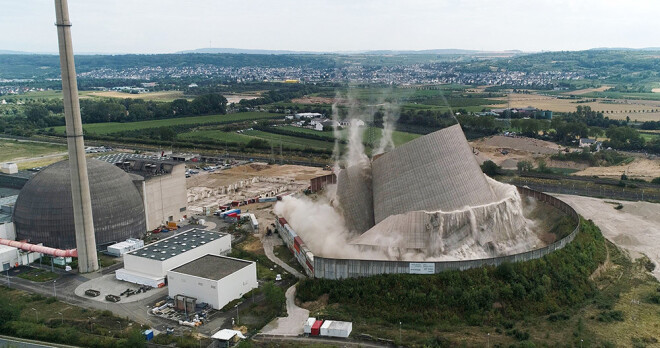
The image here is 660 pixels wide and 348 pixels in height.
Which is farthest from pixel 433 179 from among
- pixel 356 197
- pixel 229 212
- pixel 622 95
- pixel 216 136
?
pixel 622 95

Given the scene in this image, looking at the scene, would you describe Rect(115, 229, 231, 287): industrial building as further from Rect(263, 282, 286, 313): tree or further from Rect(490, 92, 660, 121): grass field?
Rect(490, 92, 660, 121): grass field

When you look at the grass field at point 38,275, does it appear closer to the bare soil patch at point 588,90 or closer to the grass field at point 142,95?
the grass field at point 142,95

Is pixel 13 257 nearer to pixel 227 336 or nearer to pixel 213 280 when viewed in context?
pixel 213 280

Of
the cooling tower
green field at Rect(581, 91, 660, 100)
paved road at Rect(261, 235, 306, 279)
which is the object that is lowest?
paved road at Rect(261, 235, 306, 279)

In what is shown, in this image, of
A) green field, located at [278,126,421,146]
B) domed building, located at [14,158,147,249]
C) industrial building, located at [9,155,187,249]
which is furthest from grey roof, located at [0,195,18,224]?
green field, located at [278,126,421,146]

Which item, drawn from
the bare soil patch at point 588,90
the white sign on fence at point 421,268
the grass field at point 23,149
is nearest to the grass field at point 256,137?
the grass field at point 23,149

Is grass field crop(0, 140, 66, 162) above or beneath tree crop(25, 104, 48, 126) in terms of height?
beneath

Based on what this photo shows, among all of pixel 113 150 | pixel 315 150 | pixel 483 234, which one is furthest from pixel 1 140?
pixel 483 234
